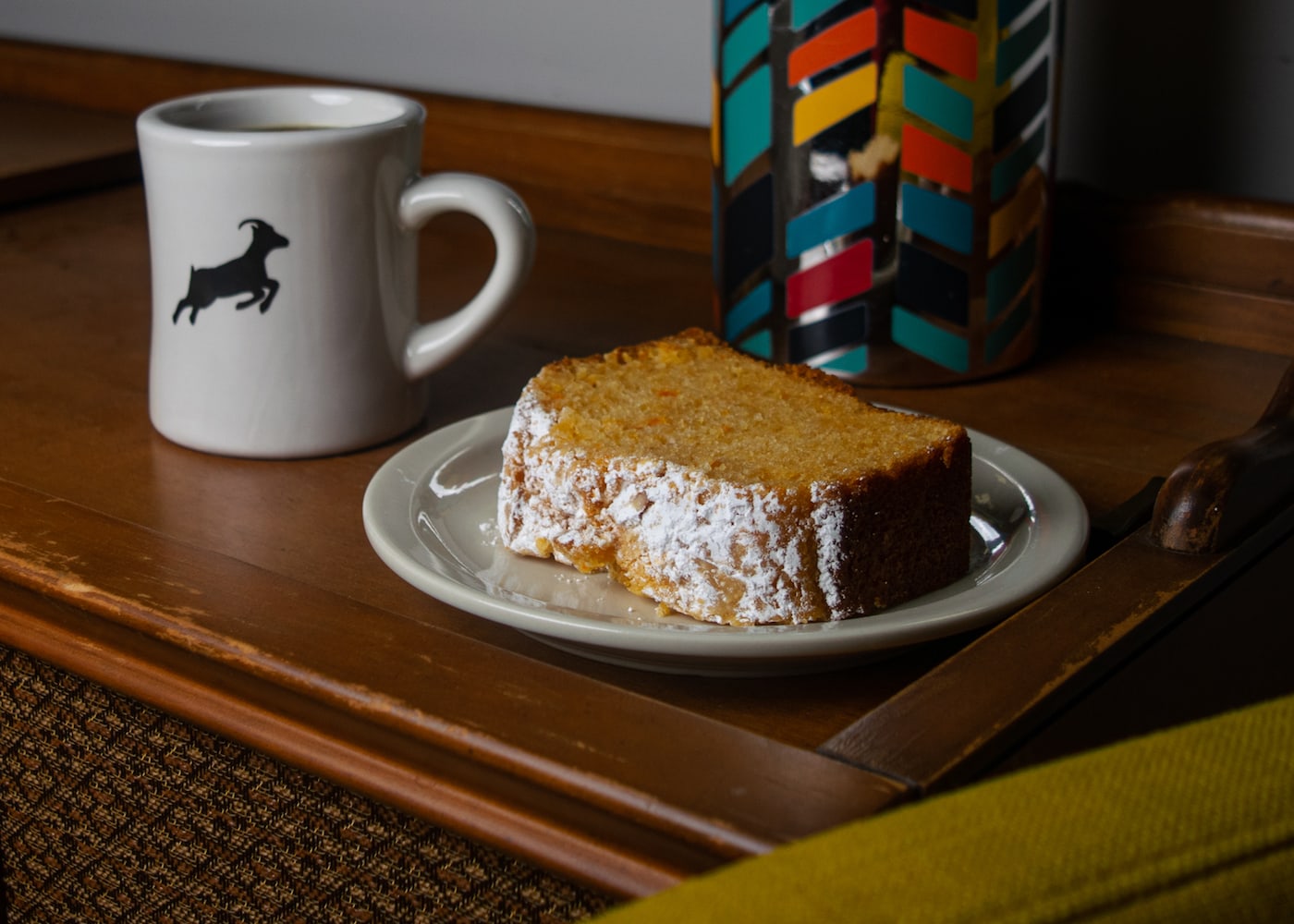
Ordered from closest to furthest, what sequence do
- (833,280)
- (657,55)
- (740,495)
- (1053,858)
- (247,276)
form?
(1053,858), (740,495), (247,276), (833,280), (657,55)

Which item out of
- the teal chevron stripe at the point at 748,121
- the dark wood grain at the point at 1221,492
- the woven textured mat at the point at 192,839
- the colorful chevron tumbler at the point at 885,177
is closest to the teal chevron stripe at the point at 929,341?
the colorful chevron tumbler at the point at 885,177

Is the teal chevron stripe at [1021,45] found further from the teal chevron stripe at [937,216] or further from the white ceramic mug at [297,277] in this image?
the white ceramic mug at [297,277]

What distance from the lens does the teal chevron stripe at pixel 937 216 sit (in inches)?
27.7

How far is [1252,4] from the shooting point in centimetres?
84

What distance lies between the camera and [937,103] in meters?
0.69

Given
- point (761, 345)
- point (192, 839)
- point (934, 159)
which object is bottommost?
point (192, 839)

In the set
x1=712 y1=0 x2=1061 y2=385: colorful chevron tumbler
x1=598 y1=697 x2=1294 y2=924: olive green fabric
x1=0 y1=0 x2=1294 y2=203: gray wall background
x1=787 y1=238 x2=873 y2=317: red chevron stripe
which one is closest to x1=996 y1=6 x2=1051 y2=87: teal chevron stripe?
x1=712 y1=0 x2=1061 y2=385: colorful chevron tumbler

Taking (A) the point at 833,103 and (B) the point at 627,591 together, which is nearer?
(B) the point at 627,591

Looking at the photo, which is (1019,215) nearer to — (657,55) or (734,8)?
(734,8)

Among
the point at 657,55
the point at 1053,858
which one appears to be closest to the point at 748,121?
the point at 657,55

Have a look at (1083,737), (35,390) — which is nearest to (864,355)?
(1083,737)

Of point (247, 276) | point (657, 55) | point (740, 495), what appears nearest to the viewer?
point (740, 495)

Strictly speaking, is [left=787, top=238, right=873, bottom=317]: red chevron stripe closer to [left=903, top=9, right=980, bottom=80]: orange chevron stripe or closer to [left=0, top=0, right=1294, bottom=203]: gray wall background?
[left=903, top=9, right=980, bottom=80]: orange chevron stripe

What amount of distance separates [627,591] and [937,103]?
317 millimetres
